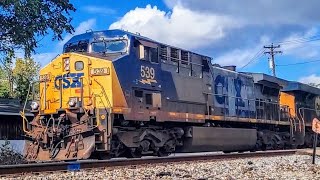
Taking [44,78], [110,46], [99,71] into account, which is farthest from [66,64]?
[110,46]

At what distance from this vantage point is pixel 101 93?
1259cm

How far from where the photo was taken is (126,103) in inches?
505

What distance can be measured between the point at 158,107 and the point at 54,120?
10.9 ft

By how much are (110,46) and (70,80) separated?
5.30ft

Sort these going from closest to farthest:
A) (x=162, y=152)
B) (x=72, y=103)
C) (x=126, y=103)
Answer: (x=72, y=103) → (x=126, y=103) → (x=162, y=152)

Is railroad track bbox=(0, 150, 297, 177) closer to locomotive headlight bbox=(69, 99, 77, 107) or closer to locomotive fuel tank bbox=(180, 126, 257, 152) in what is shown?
locomotive fuel tank bbox=(180, 126, 257, 152)

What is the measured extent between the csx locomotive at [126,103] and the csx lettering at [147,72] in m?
0.03

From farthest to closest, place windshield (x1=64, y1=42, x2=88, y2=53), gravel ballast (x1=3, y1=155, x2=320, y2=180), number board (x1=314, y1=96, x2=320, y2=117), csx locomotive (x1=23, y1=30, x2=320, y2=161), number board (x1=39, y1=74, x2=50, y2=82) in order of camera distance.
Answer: number board (x1=314, y1=96, x2=320, y2=117) → windshield (x1=64, y1=42, x2=88, y2=53) → number board (x1=39, y1=74, x2=50, y2=82) → csx locomotive (x1=23, y1=30, x2=320, y2=161) → gravel ballast (x1=3, y1=155, x2=320, y2=180)

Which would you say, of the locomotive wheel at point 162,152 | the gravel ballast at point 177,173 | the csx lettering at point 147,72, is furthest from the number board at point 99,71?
the locomotive wheel at point 162,152

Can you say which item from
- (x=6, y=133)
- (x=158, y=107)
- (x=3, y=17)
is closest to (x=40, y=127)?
(x=158, y=107)

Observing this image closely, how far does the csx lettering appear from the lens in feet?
44.6

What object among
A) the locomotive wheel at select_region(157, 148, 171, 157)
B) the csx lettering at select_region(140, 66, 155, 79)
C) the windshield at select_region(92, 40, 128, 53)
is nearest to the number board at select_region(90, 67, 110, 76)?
the windshield at select_region(92, 40, 128, 53)

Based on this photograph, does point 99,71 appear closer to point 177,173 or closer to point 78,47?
point 78,47

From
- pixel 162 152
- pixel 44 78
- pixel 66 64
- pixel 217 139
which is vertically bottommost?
pixel 162 152
